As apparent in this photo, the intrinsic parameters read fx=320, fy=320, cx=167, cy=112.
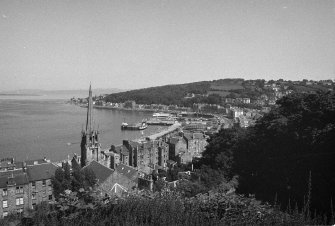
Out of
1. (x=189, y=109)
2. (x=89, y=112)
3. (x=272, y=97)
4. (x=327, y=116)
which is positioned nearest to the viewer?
(x=327, y=116)

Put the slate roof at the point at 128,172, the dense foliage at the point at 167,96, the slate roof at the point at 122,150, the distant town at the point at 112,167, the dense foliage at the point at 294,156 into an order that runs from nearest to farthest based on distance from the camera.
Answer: the dense foliage at the point at 294,156
the distant town at the point at 112,167
the slate roof at the point at 128,172
the slate roof at the point at 122,150
the dense foliage at the point at 167,96

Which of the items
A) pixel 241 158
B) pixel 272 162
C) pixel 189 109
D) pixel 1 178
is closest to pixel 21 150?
pixel 1 178

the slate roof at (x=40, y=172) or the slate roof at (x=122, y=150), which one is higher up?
the slate roof at (x=40, y=172)

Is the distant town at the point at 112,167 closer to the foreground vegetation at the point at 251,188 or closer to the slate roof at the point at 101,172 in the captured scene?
the slate roof at the point at 101,172

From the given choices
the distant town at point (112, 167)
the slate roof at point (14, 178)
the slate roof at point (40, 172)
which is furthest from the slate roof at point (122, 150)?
the slate roof at point (14, 178)

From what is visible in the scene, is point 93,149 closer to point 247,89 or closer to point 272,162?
point 272,162

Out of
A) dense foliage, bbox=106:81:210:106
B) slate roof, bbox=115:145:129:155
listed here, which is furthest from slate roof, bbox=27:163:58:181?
dense foliage, bbox=106:81:210:106

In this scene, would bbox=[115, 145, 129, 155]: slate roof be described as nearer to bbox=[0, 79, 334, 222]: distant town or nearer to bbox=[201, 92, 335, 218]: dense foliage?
bbox=[0, 79, 334, 222]: distant town
